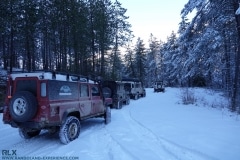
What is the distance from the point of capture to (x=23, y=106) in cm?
673

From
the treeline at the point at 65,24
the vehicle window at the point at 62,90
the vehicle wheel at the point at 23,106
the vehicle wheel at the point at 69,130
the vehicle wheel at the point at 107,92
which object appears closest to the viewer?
the vehicle wheel at the point at 23,106

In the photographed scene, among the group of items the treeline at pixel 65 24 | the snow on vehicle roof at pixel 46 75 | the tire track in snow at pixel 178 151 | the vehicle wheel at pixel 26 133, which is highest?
the treeline at pixel 65 24

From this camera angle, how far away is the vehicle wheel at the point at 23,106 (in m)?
6.61

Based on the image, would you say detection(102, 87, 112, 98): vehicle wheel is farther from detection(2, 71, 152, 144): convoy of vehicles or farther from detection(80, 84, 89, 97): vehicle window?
detection(2, 71, 152, 144): convoy of vehicles

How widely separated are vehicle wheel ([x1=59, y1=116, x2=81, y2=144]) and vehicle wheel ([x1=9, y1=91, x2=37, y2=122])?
1134 mm

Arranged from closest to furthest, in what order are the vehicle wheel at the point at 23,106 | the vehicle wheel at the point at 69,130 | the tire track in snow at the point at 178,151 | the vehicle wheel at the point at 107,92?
1. the tire track in snow at the point at 178,151
2. the vehicle wheel at the point at 23,106
3. the vehicle wheel at the point at 69,130
4. the vehicle wheel at the point at 107,92

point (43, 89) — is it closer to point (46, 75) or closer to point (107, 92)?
point (46, 75)

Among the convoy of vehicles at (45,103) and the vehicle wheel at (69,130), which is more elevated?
the convoy of vehicles at (45,103)

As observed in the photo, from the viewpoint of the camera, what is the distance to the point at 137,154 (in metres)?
6.11

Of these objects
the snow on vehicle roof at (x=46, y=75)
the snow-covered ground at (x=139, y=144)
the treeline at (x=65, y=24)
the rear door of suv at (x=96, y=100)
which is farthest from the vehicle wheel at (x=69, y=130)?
the treeline at (x=65, y=24)

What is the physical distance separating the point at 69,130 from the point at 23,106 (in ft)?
5.66

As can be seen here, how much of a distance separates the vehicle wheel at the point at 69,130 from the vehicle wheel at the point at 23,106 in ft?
3.72

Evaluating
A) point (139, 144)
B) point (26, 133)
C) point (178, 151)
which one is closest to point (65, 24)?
point (26, 133)

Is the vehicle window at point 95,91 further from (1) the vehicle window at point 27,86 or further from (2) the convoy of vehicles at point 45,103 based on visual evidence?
(1) the vehicle window at point 27,86
